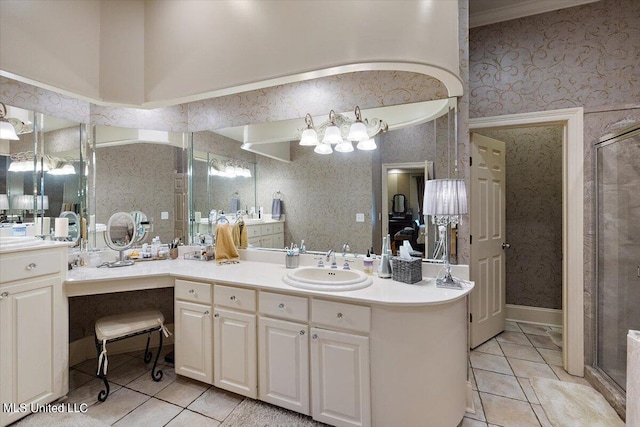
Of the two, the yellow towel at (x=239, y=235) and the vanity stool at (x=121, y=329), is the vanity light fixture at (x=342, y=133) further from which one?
the vanity stool at (x=121, y=329)

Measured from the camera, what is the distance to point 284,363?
186cm

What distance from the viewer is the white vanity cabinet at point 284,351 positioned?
180 centimetres

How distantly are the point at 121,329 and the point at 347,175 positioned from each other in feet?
6.68

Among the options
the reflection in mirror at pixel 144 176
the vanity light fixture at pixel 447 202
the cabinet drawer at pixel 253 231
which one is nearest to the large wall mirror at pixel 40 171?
the reflection in mirror at pixel 144 176

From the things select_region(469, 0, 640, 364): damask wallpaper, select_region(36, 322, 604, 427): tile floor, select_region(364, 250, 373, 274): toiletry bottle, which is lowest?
select_region(36, 322, 604, 427): tile floor

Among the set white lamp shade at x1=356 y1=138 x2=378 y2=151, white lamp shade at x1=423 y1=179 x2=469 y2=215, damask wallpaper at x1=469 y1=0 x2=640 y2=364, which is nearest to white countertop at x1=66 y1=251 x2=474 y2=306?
white lamp shade at x1=423 y1=179 x2=469 y2=215

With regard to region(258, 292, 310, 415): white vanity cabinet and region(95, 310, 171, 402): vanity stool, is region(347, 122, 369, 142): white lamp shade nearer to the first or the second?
region(258, 292, 310, 415): white vanity cabinet

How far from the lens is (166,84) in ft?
7.63

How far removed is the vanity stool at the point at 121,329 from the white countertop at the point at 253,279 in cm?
28

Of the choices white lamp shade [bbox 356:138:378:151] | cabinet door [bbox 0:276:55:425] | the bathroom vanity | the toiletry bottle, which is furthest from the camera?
white lamp shade [bbox 356:138:378:151]

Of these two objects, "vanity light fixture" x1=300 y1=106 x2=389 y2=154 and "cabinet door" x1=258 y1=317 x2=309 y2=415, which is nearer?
"cabinet door" x1=258 y1=317 x2=309 y2=415

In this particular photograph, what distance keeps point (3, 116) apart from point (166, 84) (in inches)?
45.5

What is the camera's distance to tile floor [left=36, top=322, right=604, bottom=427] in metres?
1.89

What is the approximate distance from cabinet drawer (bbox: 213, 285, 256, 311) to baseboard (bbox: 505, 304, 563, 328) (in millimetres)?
3224
